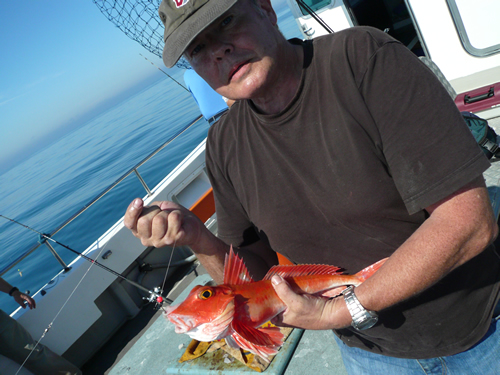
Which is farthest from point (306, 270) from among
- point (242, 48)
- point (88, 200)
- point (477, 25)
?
point (88, 200)

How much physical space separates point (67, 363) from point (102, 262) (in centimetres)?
125

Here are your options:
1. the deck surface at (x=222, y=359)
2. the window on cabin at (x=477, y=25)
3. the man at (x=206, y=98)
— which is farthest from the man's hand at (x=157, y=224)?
the window on cabin at (x=477, y=25)

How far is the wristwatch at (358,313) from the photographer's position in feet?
4.31

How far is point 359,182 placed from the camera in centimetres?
132

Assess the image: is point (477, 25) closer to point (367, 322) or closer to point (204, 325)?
point (367, 322)

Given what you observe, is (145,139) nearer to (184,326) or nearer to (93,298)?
Result: (93,298)

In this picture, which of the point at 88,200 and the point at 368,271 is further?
the point at 88,200

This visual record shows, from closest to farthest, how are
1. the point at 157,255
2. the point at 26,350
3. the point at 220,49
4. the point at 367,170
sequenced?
the point at 367,170, the point at 220,49, the point at 26,350, the point at 157,255

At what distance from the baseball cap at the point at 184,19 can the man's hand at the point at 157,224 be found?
64cm

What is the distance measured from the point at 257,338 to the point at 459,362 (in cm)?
85

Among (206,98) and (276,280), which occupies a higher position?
(206,98)

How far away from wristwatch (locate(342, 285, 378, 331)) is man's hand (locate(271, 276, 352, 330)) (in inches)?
0.8

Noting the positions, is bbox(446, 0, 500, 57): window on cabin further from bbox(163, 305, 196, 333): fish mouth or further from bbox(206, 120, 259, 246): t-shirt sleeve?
bbox(163, 305, 196, 333): fish mouth

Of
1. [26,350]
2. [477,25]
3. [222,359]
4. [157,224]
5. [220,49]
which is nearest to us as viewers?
[220,49]
